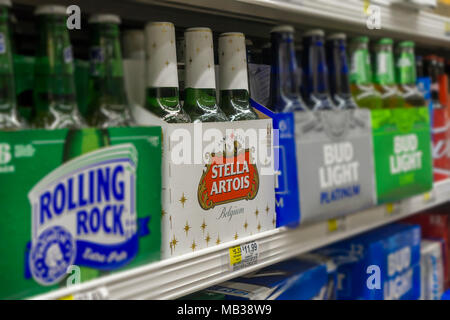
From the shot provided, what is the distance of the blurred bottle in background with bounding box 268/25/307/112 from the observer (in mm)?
1103

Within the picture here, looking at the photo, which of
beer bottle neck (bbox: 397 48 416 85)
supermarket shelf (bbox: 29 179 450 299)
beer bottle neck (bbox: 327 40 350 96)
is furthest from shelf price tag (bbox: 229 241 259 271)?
beer bottle neck (bbox: 397 48 416 85)

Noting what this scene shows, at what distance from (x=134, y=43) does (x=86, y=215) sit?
332mm

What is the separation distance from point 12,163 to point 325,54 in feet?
2.97

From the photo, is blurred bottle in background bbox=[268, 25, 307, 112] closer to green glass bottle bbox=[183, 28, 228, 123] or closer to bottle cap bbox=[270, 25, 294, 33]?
bottle cap bbox=[270, 25, 294, 33]

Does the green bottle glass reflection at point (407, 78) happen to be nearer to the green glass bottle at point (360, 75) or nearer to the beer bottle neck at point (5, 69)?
the green glass bottle at point (360, 75)

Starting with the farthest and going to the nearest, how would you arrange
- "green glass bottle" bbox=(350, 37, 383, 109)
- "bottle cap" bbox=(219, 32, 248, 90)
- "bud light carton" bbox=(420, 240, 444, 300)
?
"bud light carton" bbox=(420, 240, 444, 300), "green glass bottle" bbox=(350, 37, 383, 109), "bottle cap" bbox=(219, 32, 248, 90)

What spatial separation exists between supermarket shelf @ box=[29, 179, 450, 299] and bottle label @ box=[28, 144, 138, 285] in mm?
31

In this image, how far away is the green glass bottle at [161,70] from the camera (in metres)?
0.83

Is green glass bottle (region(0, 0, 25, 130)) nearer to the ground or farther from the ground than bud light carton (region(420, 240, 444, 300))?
farther from the ground

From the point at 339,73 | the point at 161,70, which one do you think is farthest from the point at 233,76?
the point at 339,73

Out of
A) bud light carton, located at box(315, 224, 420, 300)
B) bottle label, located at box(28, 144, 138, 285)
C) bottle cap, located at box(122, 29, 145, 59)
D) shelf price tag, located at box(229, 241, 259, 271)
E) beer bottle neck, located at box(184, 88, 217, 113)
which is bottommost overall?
bud light carton, located at box(315, 224, 420, 300)

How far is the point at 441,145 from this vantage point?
1658 millimetres

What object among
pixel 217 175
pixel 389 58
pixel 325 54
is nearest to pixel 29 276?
pixel 217 175

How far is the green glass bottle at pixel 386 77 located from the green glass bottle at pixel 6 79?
3.50 ft
